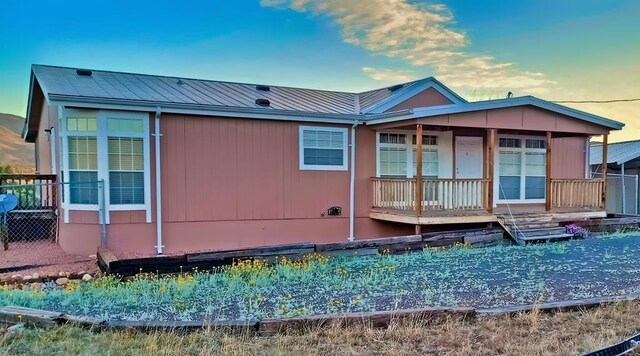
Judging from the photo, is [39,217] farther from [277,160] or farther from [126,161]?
[277,160]

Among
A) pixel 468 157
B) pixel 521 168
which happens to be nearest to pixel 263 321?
pixel 468 157

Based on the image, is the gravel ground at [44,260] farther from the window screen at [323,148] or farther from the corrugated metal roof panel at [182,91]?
the window screen at [323,148]

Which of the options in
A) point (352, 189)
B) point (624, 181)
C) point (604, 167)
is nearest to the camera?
point (352, 189)

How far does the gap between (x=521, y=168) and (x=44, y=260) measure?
41.4 ft

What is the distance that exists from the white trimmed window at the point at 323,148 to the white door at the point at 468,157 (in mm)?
3732

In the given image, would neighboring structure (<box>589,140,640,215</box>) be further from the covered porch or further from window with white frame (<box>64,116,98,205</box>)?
window with white frame (<box>64,116,98,205</box>)

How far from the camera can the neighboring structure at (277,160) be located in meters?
8.92

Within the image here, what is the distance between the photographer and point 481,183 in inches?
449

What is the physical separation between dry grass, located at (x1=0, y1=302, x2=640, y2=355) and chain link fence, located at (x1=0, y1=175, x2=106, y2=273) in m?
5.25

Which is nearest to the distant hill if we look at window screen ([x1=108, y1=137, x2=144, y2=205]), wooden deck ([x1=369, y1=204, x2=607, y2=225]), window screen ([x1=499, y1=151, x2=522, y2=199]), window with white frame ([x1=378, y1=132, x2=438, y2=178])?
window screen ([x1=108, y1=137, x2=144, y2=205])

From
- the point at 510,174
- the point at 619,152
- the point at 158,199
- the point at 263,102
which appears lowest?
the point at 158,199

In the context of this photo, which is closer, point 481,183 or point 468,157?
point 481,183

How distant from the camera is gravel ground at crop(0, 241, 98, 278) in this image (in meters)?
7.75

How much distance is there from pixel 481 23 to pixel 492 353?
44.7 ft
